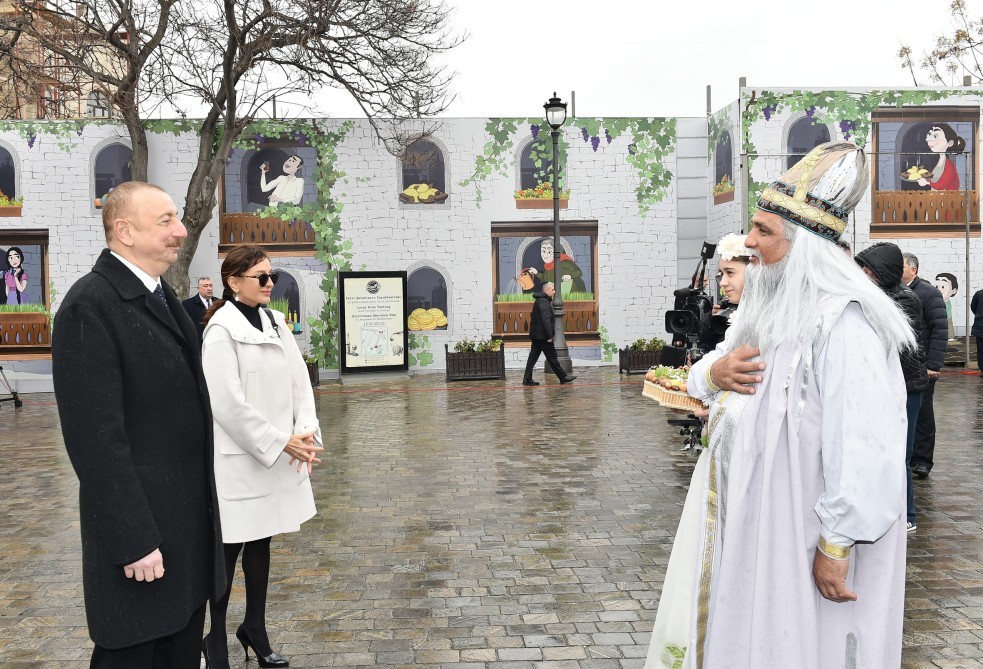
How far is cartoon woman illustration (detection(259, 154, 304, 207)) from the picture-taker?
866 inches

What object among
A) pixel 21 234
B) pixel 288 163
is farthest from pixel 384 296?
pixel 21 234

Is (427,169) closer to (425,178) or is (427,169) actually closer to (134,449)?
(425,178)

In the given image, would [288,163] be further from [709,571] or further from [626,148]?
[709,571]

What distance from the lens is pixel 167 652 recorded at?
9.97ft

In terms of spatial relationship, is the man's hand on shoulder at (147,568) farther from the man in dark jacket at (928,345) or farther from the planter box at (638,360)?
the planter box at (638,360)

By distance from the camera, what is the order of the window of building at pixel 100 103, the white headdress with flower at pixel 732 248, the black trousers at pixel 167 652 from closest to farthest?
the black trousers at pixel 167 652 → the white headdress with flower at pixel 732 248 → the window of building at pixel 100 103

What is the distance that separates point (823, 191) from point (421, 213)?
20.0 metres

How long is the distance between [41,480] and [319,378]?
12574 mm

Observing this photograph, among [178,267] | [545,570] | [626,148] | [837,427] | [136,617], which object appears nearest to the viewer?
[837,427]

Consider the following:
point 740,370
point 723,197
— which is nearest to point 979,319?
point 723,197

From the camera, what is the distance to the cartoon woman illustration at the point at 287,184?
72.1ft

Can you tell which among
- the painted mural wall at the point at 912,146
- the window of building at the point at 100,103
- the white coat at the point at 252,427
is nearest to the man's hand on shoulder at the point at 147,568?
the white coat at the point at 252,427

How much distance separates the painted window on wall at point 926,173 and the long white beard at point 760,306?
2017 centimetres

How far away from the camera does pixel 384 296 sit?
2122 cm
